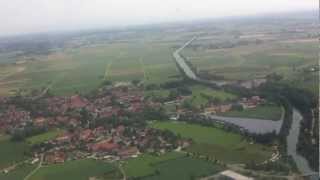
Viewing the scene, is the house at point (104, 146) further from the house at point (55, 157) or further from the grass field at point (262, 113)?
the grass field at point (262, 113)

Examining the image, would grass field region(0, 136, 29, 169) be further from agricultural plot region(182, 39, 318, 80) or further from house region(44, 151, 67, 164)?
agricultural plot region(182, 39, 318, 80)

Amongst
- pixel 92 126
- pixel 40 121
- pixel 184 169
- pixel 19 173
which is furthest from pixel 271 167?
pixel 40 121

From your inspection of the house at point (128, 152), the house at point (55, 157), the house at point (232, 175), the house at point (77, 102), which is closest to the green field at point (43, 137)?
the house at point (55, 157)

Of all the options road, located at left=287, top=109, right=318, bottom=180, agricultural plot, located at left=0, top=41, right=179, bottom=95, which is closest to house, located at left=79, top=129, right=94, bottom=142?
road, located at left=287, top=109, right=318, bottom=180

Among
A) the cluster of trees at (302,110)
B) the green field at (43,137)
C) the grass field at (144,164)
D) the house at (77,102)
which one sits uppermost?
the cluster of trees at (302,110)

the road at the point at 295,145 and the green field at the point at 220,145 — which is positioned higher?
the road at the point at 295,145

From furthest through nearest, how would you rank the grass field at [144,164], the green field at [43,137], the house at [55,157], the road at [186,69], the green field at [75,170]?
1. the road at [186,69]
2. the green field at [43,137]
3. the house at [55,157]
4. the green field at [75,170]
5. the grass field at [144,164]

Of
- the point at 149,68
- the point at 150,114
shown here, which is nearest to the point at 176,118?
the point at 150,114

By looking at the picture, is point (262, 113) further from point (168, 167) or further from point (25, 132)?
point (25, 132)
